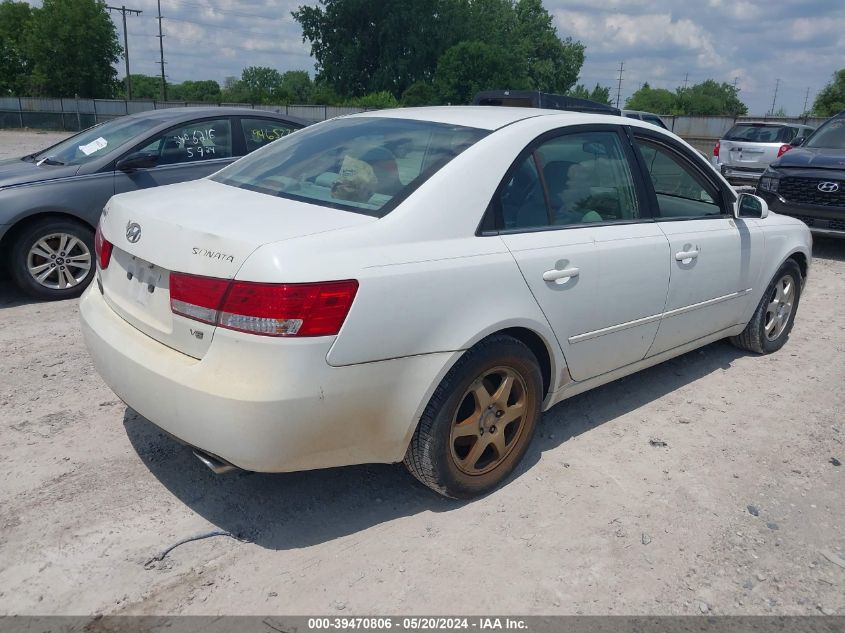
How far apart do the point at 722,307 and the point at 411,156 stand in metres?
2.45

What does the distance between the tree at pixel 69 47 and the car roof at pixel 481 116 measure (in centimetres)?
6547

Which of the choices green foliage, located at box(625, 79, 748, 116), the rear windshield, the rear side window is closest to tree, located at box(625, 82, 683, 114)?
green foliage, located at box(625, 79, 748, 116)

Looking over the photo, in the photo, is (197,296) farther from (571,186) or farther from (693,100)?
(693,100)

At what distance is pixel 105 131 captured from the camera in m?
Answer: 6.57

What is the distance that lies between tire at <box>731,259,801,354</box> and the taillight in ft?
12.0

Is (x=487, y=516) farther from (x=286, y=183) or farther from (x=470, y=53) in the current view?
(x=470, y=53)

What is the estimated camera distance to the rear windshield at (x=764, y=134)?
15.7 metres

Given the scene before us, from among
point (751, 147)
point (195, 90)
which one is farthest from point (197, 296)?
point (195, 90)

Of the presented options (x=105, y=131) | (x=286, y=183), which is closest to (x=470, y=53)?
(x=105, y=131)

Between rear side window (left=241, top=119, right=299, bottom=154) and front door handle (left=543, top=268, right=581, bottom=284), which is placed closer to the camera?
front door handle (left=543, top=268, right=581, bottom=284)

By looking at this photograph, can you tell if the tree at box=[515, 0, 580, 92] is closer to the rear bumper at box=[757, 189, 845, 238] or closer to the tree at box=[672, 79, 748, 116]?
the tree at box=[672, 79, 748, 116]

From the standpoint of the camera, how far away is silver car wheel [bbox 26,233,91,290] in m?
5.74

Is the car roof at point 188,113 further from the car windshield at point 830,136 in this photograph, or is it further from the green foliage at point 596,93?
the green foliage at point 596,93

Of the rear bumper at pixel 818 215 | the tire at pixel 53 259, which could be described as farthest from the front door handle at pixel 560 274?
the rear bumper at pixel 818 215
